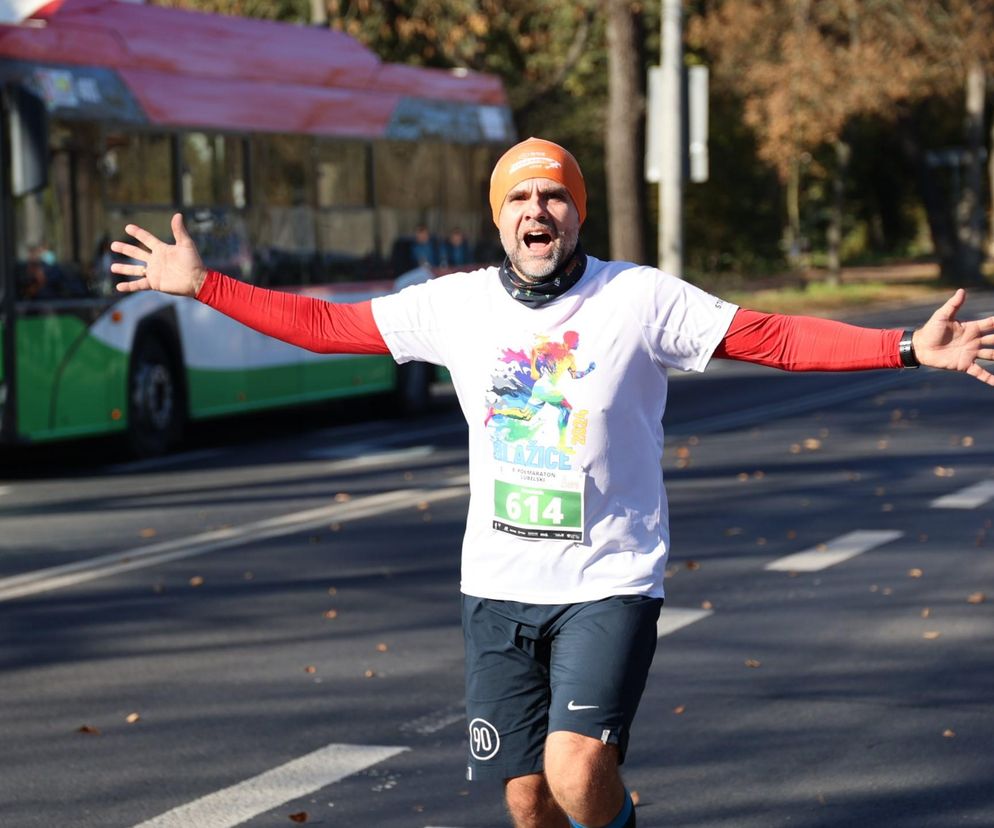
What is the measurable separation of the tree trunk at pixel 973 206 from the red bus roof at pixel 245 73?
30.8 meters

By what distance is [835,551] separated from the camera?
36.1 ft

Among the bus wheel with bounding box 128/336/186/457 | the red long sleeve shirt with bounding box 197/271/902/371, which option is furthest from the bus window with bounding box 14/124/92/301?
the red long sleeve shirt with bounding box 197/271/902/371

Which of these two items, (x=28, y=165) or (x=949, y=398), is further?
(x=949, y=398)

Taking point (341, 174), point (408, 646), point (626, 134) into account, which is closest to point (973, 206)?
point (626, 134)

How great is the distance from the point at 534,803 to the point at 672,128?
22.0 meters

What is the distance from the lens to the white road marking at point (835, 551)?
10534 millimetres

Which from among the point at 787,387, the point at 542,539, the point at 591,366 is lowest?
the point at 787,387

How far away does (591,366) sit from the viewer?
4645 millimetres

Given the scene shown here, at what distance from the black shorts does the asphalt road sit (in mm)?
1272

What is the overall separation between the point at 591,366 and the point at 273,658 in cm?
397

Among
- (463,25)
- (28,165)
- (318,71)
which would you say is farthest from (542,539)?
(463,25)

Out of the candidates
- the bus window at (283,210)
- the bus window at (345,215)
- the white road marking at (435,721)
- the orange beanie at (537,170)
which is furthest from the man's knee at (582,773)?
the bus window at (345,215)

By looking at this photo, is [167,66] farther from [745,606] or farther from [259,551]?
[745,606]

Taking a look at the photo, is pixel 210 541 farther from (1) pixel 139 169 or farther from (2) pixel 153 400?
(1) pixel 139 169
